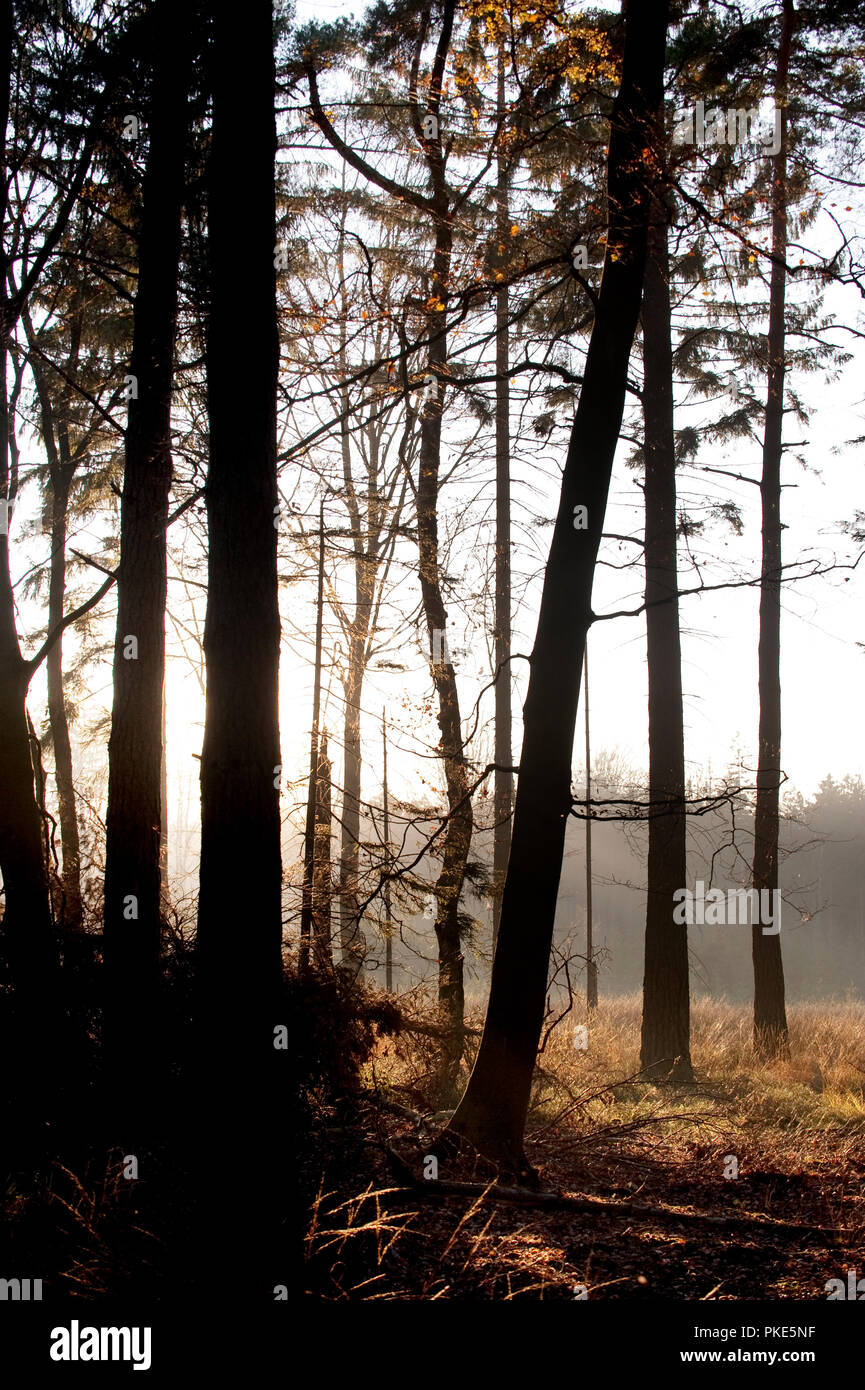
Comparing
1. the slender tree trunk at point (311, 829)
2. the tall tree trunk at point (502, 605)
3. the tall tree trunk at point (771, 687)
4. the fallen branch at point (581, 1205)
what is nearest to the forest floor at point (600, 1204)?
the fallen branch at point (581, 1205)

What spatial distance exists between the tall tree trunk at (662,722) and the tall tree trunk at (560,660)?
15.0ft

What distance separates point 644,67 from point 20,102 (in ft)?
16.6

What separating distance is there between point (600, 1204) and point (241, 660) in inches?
126

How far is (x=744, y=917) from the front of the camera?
12922mm

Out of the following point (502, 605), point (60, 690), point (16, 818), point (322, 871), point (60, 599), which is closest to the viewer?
point (16, 818)

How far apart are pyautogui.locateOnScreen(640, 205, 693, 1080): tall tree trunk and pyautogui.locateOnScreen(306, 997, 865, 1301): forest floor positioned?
1647mm

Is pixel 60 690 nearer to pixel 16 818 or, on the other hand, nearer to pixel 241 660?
pixel 16 818

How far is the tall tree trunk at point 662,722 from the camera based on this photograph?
10.4 m

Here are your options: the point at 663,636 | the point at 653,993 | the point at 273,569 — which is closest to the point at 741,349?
the point at 663,636

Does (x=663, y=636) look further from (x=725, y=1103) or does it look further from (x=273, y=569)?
(x=273, y=569)

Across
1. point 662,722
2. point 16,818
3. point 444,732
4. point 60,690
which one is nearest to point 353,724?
point 444,732

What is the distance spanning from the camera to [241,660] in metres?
4.50

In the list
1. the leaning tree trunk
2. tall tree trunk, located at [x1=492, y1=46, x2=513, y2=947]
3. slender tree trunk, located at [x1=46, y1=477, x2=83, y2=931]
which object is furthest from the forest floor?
tall tree trunk, located at [x1=492, y1=46, x2=513, y2=947]

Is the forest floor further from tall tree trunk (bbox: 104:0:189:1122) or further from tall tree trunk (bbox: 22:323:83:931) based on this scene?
tall tree trunk (bbox: 22:323:83:931)
